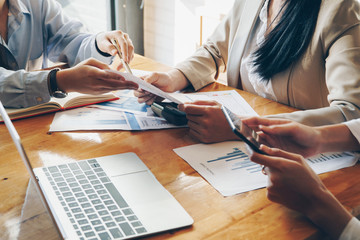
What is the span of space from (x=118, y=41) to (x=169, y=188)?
85 cm

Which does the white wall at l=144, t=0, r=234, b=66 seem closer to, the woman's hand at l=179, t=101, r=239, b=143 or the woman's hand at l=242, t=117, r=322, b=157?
the woman's hand at l=179, t=101, r=239, b=143

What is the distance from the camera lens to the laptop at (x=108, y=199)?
26.0 inches

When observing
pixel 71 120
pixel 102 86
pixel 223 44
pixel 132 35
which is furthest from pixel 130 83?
pixel 132 35

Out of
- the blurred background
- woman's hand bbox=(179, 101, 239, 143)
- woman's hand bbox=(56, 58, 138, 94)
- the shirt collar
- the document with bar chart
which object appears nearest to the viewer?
the document with bar chart

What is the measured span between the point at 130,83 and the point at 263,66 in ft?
1.76

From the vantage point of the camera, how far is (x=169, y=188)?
80 centimetres

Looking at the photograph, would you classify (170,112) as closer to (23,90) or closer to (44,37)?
(23,90)

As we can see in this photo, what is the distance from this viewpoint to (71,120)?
3.67ft

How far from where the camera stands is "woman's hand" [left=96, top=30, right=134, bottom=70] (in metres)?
1.44

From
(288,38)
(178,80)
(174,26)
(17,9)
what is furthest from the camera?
(174,26)

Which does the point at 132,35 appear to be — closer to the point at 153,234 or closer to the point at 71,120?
the point at 71,120

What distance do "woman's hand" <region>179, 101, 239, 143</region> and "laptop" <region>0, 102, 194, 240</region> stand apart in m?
0.21

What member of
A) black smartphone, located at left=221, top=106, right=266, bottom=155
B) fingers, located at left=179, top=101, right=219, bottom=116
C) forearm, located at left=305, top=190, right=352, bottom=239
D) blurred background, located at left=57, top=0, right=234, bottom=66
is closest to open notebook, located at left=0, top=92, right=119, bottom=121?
fingers, located at left=179, top=101, right=219, bottom=116

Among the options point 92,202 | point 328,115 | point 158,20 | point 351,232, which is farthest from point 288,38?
point 158,20
